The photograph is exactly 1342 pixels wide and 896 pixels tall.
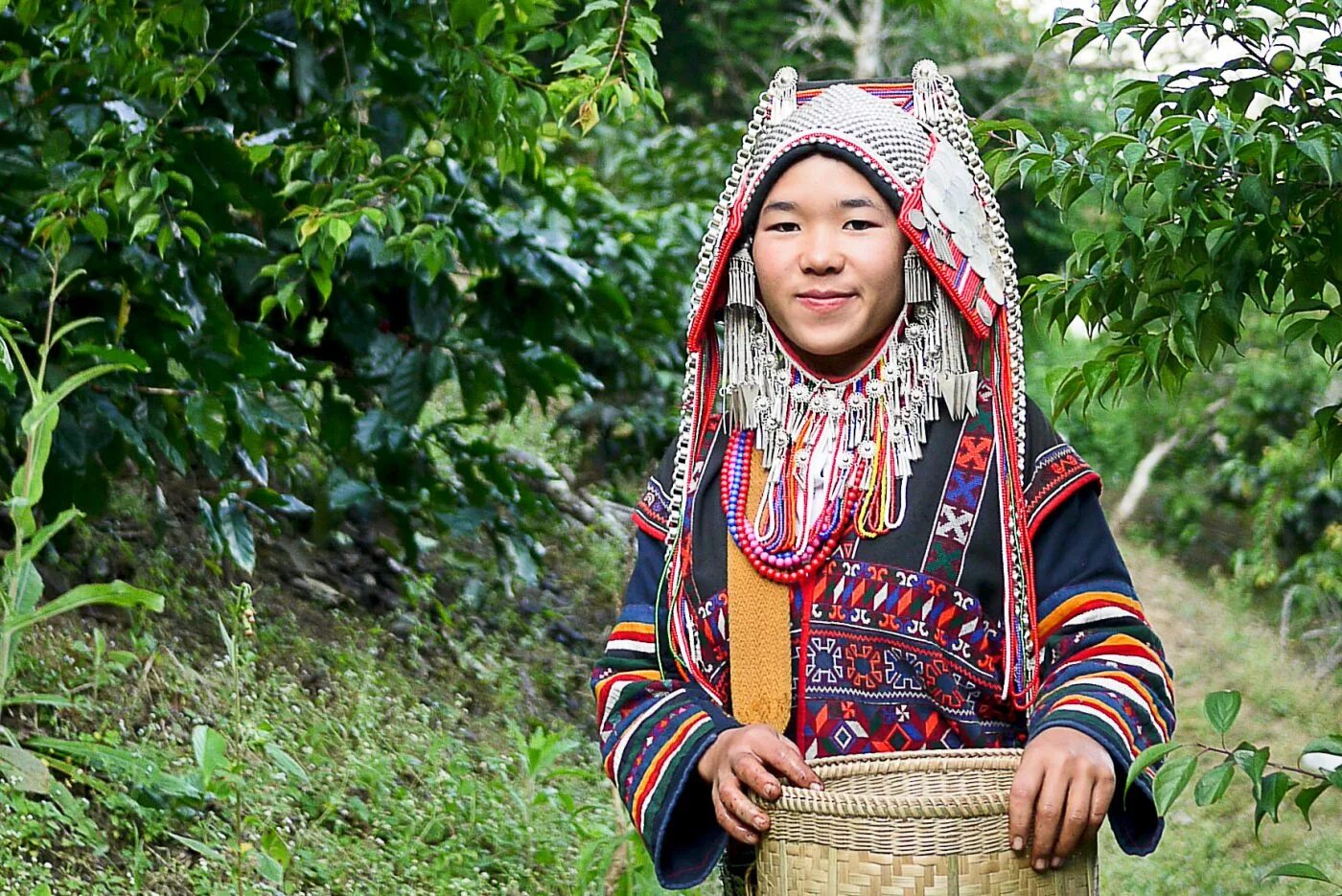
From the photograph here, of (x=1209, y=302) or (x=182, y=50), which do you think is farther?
(x=182, y=50)

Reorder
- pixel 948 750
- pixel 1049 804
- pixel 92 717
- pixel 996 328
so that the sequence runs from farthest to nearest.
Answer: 1. pixel 92 717
2. pixel 996 328
3. pixel 948 750
4. pixel 1049 804

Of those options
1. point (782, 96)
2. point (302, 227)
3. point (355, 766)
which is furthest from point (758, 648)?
point (355, 766)

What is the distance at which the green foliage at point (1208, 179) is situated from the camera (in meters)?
2.16

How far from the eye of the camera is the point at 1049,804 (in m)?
1.70

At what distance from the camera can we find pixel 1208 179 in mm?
2248

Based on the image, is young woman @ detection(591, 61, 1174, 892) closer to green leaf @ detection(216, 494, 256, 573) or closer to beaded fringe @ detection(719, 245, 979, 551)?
beaded fringe @ detection(719, 245, 979, 551)

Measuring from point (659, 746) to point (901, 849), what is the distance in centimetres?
39

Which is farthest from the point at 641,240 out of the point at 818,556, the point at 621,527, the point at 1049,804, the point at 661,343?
the point at 1049,804

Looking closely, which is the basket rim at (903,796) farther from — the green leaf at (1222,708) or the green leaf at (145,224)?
the green leaf at (145,224)

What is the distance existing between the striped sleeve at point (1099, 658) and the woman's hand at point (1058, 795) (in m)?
0.04

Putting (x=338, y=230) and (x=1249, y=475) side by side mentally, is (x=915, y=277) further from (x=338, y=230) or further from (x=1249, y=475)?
(x=1249, y=475)

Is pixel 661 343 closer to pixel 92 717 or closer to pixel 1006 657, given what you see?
pixel 92 717

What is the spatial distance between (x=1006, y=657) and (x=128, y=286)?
92.0 inches

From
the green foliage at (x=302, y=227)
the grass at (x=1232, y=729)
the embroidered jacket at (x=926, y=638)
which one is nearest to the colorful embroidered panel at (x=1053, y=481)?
the embroidered jacket at (x=926, y=638)
